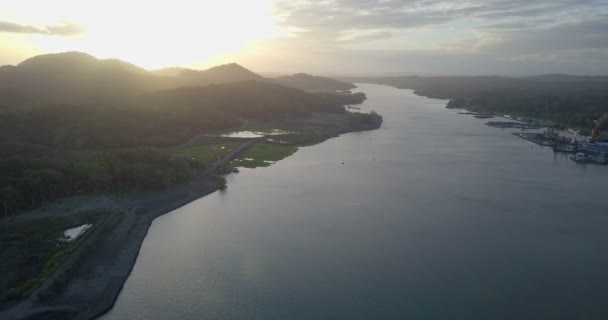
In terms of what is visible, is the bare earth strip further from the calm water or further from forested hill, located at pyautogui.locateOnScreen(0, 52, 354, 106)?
forested hill, located at pyautogui.locateOnScreen(0, 52, 354, 106)

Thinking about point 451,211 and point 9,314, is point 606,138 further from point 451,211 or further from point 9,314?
point 9,314

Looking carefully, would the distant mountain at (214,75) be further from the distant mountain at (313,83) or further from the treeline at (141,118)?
the treeline at (141,118)

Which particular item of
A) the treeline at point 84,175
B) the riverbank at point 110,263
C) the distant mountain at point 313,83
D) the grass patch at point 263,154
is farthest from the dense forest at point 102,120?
the distant mountain at point 313,83

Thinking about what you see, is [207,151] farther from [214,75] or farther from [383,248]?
[214,75]

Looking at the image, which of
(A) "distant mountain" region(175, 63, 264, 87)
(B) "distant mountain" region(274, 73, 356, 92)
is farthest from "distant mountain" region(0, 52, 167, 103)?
(B) "distant mountain" region(274, 73, 356, 92)

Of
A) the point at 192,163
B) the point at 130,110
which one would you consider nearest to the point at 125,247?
the point at 192,163

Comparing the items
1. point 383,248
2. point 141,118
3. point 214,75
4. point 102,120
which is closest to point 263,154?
point 141,118
